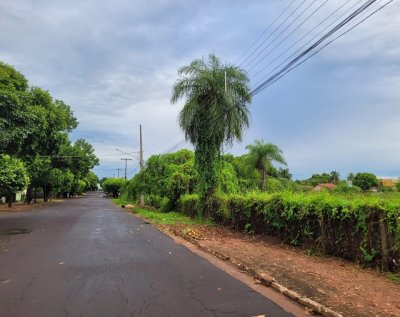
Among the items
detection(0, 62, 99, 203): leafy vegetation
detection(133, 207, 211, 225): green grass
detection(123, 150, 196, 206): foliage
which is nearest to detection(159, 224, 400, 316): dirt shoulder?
detection(133, 207, 211, 225): green grass

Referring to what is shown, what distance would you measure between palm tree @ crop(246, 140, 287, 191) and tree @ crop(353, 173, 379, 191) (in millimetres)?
34806

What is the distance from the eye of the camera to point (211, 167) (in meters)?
24.8

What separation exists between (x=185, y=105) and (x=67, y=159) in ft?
148

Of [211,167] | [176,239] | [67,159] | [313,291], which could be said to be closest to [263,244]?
[176,239]

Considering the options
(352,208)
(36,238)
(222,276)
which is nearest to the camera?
(222,276)

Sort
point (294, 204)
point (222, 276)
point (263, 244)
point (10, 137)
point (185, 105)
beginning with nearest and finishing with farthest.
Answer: point (222, 276)
point (294, 204)
point (263, 244)
point (10, 137)
point (185, 105)

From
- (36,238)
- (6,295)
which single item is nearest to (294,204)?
(6,295)

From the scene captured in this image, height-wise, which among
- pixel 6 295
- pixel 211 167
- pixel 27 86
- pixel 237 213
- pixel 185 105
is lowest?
pixel 6 295

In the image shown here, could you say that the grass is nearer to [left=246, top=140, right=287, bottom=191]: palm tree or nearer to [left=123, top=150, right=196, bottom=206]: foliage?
[left=123, top=150, right=196, bottom=206]: foliage

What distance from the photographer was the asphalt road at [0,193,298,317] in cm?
670

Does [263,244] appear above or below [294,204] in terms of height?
below

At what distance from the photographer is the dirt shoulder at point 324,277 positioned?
695 centimetres

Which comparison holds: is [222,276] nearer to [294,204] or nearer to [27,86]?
[294,204]

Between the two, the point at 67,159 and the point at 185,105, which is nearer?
the point at 185,105
